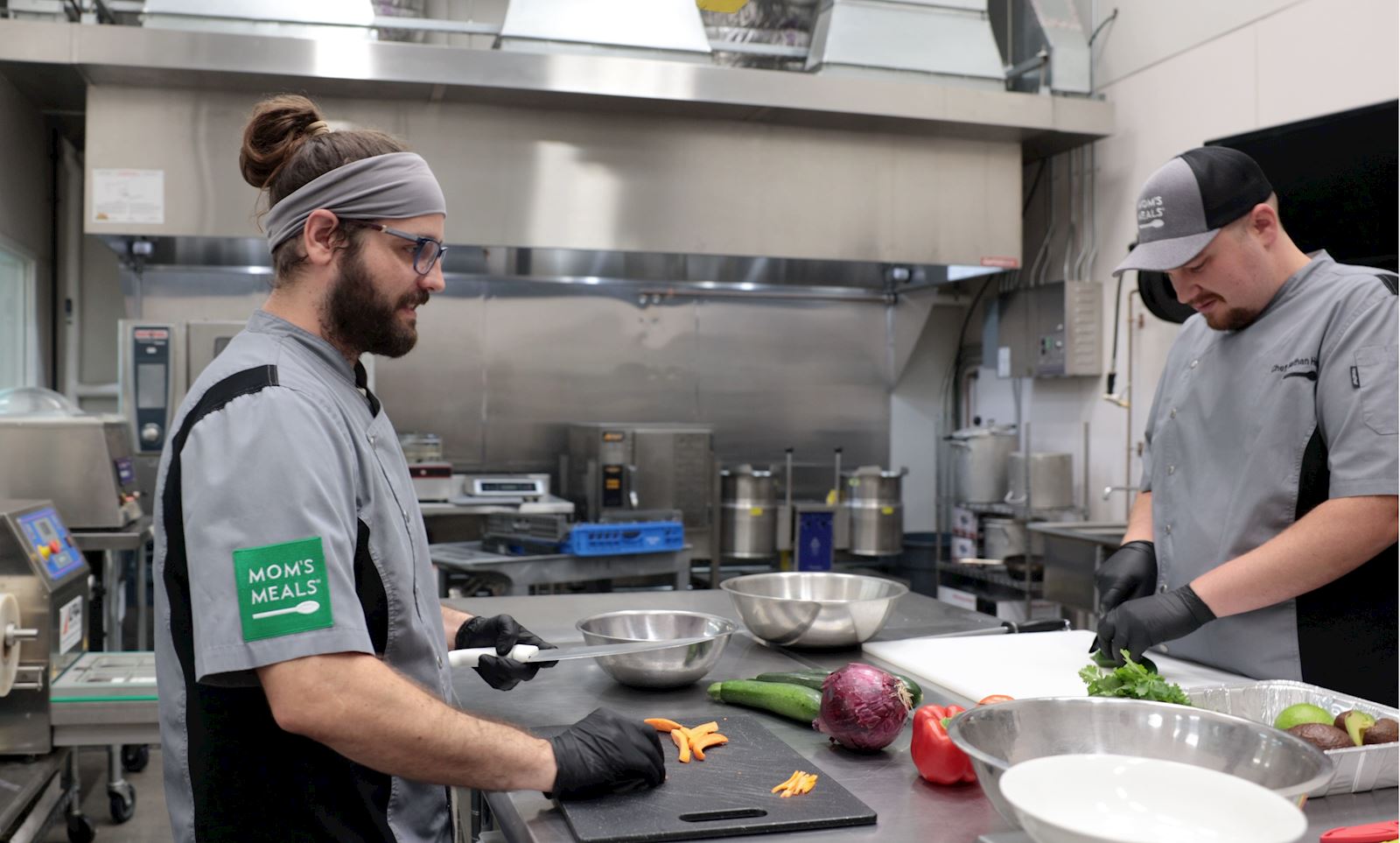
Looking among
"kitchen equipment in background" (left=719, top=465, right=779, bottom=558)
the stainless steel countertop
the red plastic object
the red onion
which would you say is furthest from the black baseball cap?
"kitchen equipment in background" (left=719, top=465, right=779, bottom=558)

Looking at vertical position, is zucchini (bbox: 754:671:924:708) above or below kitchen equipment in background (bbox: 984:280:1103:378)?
below

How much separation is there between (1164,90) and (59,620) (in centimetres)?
445

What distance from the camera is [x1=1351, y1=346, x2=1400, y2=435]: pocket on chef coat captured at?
1.65 m

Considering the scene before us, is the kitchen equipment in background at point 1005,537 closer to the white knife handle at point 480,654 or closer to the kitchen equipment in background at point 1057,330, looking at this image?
the kitchen equipment in background at point 1057,330

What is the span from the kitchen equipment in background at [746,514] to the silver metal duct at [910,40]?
1.87m

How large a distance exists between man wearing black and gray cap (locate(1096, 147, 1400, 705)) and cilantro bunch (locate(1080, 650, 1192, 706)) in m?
0.36

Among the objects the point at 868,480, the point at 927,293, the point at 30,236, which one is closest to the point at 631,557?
the point at 868,480

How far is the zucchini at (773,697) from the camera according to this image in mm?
1462

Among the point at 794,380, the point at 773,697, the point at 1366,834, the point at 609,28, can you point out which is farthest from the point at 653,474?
the point at 1366,834

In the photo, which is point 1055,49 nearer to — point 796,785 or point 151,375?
point 151,375

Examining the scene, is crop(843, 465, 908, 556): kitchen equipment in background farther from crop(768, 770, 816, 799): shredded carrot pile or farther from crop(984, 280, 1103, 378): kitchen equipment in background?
crop(768, 770, 816, 799): shredded carrot pile

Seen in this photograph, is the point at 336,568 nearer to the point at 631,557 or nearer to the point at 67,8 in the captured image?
the point at 631,557

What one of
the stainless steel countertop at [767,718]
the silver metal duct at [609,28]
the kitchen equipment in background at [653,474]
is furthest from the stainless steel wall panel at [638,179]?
the stainless steel countertop at [767,718]

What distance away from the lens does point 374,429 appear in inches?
53.1
